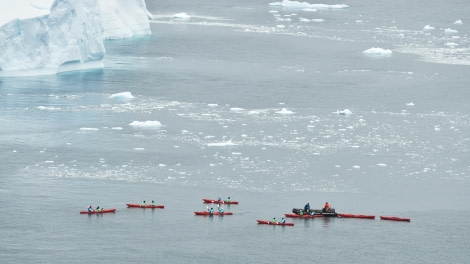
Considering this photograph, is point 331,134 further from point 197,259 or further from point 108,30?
point 108,30

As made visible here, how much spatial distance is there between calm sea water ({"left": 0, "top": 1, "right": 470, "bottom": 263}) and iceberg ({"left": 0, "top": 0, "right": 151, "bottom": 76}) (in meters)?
0.76

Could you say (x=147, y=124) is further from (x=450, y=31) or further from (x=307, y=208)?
(x=450, y=31)

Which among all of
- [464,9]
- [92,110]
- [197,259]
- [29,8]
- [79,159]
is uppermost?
[464,9]

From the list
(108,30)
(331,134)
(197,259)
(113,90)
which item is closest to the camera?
(197,259)

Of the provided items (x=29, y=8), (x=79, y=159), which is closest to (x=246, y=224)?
(x=79, y=159)

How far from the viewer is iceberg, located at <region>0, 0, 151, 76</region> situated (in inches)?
2172

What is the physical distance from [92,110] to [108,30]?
68.7ft

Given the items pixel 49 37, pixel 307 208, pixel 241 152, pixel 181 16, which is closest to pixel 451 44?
pixel 181 16

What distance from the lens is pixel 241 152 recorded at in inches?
1714

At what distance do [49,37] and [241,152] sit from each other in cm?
1717

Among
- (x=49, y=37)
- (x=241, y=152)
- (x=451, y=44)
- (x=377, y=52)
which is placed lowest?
(x=241, y=152)

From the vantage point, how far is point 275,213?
36.7 metres

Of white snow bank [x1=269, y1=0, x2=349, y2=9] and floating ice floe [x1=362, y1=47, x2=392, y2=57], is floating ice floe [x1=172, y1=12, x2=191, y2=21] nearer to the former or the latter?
white snow bank [x1=269, y1=0, x2=349, y2=9]

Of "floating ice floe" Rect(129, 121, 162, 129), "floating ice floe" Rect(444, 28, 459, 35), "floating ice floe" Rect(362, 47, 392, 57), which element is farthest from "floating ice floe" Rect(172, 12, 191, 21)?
"floating ice floe" Rect(129, 121, 162, 129)
